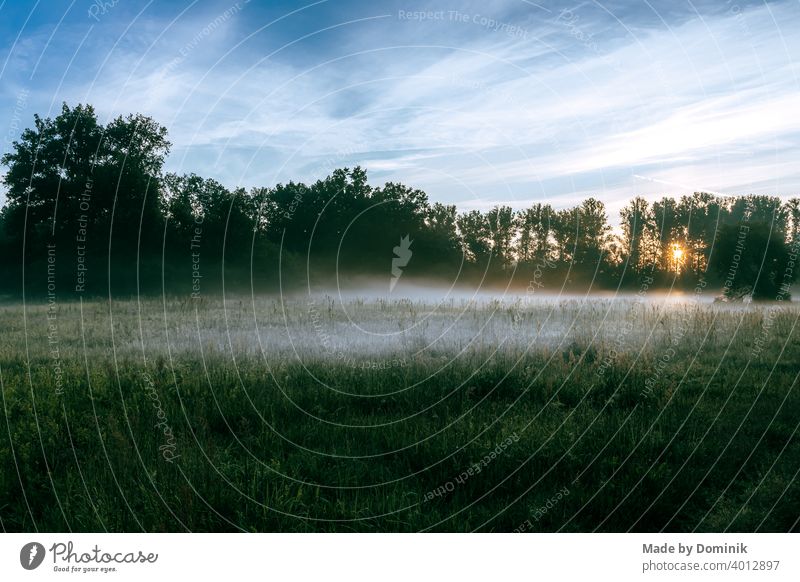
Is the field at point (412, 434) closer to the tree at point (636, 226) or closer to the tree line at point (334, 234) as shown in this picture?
the tree line at point (334, 234)

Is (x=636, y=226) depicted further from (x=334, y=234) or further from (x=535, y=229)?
(x=334, y=234)

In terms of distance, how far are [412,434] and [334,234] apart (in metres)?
15.7

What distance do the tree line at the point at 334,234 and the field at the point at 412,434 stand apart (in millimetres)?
2095

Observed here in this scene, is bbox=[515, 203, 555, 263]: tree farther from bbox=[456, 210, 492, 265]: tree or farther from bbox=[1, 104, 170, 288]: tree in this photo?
bbox=[1, 104, 170, 288]: tree

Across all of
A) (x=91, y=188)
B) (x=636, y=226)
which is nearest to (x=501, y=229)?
(x=636, y=226)

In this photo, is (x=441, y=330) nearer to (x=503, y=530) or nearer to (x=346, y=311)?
(x=346, y=311)

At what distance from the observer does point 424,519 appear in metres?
5.23

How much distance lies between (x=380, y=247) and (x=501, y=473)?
551 inches

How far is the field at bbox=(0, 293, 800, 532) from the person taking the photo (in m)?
5.41

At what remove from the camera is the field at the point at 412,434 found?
17.8ft

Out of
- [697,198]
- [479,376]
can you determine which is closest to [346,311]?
[479,376]

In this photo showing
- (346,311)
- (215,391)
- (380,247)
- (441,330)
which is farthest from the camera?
(380,247)
